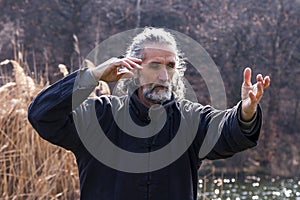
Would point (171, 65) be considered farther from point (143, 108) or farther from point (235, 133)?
point (235, 133)

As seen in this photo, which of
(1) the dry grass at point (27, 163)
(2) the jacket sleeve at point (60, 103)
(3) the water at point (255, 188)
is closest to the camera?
(2) the jacket sleeve at point (60, 103)

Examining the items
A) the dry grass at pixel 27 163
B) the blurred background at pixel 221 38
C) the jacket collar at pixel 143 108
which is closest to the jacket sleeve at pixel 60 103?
the jacket collar at pixel 143 108

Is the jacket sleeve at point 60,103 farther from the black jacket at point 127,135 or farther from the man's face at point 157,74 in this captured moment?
the man's face at point 157,74

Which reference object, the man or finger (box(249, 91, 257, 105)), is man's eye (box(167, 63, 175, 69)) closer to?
the man

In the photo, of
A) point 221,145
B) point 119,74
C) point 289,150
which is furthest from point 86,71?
point 289,150

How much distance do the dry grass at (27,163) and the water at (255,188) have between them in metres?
2.28

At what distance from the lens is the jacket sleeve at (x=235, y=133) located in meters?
2.72

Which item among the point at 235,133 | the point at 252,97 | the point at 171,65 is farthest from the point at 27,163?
the point at 252,97

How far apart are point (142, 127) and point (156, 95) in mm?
155

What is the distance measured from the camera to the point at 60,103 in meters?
2.71

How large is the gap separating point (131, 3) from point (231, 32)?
2026 mm

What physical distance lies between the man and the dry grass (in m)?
2.17

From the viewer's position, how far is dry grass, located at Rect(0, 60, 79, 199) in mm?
4961

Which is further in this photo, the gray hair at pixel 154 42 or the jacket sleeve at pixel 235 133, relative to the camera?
the gray hair at pixel 154 42
